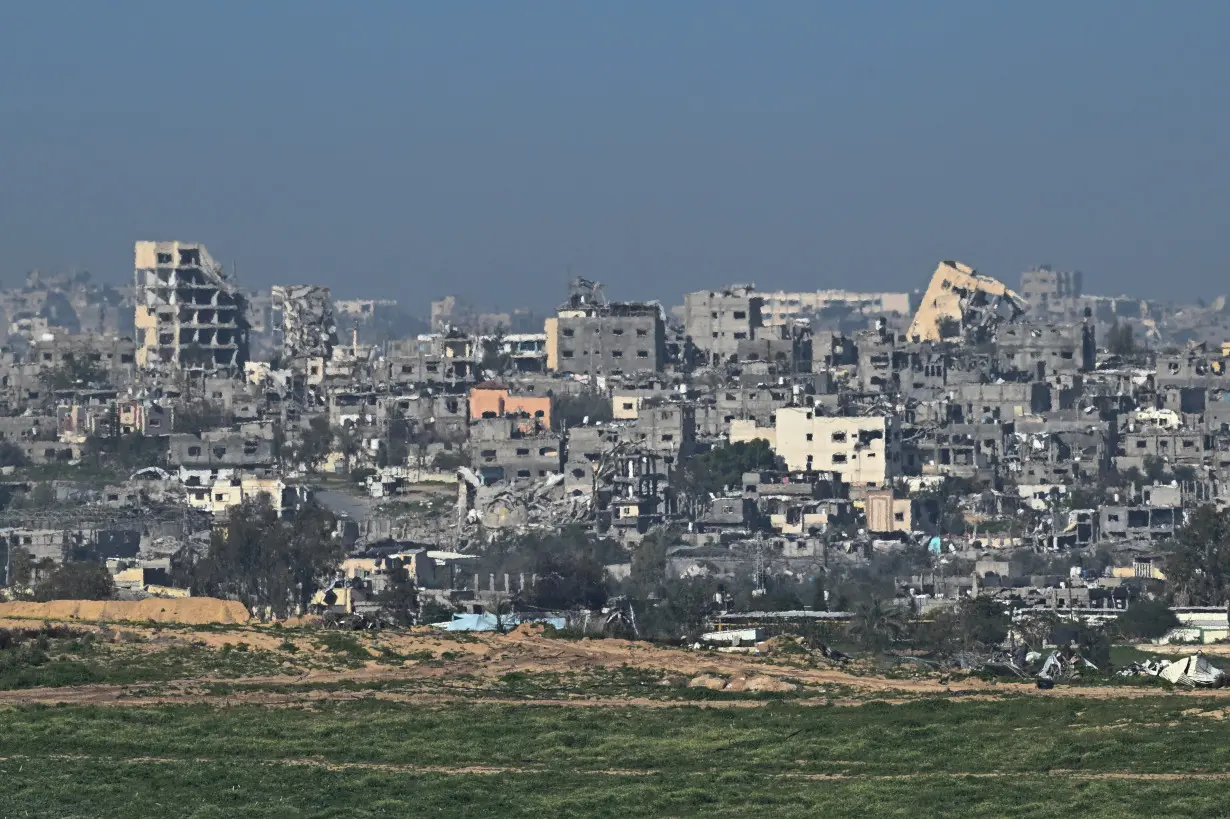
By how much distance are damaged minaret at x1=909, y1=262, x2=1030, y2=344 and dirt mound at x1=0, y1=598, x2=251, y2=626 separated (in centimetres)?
8038

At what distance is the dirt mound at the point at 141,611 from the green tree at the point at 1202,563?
25.5 metres

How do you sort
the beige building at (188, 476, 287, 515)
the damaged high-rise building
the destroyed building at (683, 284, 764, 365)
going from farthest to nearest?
the damaged high-rise building
the destroyed building at (683, 284, 764, 365)
the beige building at (188, 476, 287, 515)

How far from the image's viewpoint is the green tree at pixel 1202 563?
2788 inches

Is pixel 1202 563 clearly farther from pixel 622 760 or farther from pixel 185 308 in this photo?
pixel 185 308

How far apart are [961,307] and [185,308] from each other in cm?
3292

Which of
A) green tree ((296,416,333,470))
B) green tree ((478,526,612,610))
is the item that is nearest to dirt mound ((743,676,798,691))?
green tree ((478,526,612,610))

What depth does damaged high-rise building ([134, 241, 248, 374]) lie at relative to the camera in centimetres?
13562

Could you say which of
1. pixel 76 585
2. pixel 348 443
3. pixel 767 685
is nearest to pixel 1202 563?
pixel 76 585

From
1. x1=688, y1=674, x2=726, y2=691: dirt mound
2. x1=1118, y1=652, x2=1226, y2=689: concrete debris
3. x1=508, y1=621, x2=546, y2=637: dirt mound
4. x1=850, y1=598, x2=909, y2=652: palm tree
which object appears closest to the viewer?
x1=1118, y1=652, x2=1226, y2=689: concrete debris

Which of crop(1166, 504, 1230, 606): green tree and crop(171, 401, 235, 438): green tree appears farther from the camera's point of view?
crop(171, 401, 235, 438): green tree

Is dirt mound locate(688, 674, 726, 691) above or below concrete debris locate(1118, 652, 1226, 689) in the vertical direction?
below

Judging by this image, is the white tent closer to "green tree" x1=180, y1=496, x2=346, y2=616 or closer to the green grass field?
the green grass field

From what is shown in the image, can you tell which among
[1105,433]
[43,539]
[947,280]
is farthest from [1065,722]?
[947,280]

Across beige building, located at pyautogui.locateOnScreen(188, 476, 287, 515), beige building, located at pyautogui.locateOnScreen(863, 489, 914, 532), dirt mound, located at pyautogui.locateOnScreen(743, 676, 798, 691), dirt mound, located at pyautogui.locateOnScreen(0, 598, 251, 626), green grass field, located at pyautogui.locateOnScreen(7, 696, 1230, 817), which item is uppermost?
beige building, located at pyautogui.locateOnScreen(188, 476, 287, 515)
